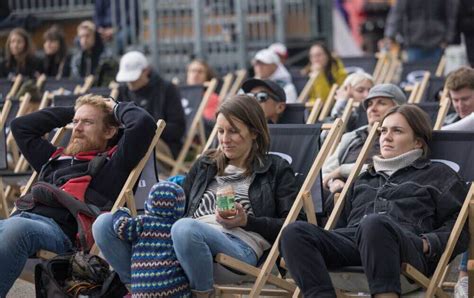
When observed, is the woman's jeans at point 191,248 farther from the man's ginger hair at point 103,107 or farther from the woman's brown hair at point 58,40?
the woman's brown hair at point 58,40

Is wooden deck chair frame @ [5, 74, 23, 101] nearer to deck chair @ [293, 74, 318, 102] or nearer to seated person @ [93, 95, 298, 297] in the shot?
deck chair @ [293, 74, 318, 102]

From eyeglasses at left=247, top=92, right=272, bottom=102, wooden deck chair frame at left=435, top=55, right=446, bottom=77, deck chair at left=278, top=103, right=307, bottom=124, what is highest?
eyeglasses at left=247, top=92, right=272, bottom=102

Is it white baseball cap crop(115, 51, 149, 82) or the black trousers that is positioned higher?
white baseball cap crop(115, 51, 149, 82)

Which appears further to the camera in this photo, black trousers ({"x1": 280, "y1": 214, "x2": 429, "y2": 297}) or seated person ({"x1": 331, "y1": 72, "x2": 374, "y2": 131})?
seated person ({"x1": 331, "y1": 72, "x2": 374, "y2": 131})

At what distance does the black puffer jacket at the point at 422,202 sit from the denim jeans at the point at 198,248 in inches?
25.3

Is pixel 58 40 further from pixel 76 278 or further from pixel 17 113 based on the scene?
pixel 76 278

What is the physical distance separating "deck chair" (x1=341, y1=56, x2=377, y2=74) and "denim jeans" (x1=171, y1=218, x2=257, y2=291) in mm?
7192

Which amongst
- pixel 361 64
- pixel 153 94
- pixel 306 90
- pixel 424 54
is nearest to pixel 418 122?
pixel 306 90

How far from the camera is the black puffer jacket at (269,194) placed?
7133mm

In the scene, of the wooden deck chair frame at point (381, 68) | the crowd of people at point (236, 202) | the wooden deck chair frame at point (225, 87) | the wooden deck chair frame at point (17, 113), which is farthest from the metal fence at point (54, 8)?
the crowd of people at point (236, 202)

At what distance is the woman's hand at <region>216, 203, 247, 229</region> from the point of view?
23.0ft

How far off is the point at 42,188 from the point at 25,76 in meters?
7.05

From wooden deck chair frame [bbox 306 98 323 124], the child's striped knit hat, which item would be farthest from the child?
wooden deck chair frame [bbox 306 98 323 124]

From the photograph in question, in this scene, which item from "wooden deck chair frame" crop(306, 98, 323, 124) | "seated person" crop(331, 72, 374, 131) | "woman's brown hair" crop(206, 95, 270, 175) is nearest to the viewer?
"woman's brown hair" crop(206, 95, 270, 175)
